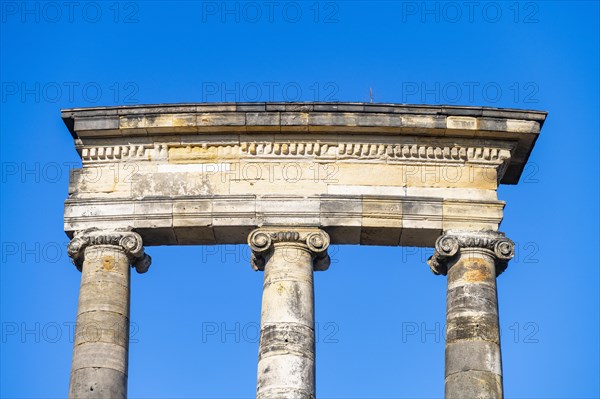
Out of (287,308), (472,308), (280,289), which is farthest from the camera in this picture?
(280,289)

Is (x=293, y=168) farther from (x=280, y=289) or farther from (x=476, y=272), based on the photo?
(x=476, y=272)

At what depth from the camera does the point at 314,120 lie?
120 feet

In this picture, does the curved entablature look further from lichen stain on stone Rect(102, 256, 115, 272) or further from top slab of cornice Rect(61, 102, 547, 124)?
lichen stain on stone Rect(102, 256, 115, 272)

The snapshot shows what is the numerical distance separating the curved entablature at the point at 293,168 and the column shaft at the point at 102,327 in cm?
93

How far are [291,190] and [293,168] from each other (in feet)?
1.80

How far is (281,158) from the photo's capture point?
36.9m

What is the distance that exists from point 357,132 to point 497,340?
5438 millimetres


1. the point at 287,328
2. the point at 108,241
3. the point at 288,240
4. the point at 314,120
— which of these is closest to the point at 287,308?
the point at 287,328

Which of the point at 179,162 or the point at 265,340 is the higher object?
the point at 179,162

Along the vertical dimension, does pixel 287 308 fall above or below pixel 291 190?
below

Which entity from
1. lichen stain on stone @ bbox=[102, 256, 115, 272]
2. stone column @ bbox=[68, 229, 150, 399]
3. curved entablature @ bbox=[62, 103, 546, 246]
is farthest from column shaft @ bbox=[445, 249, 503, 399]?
lichen stain on stone @ bbox=[102, 256, 115, 272]

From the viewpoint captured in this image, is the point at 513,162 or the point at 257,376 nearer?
the point at 257,376

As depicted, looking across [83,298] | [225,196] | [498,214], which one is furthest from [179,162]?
[498,214]

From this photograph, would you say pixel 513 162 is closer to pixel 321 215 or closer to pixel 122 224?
pixel 321 215
